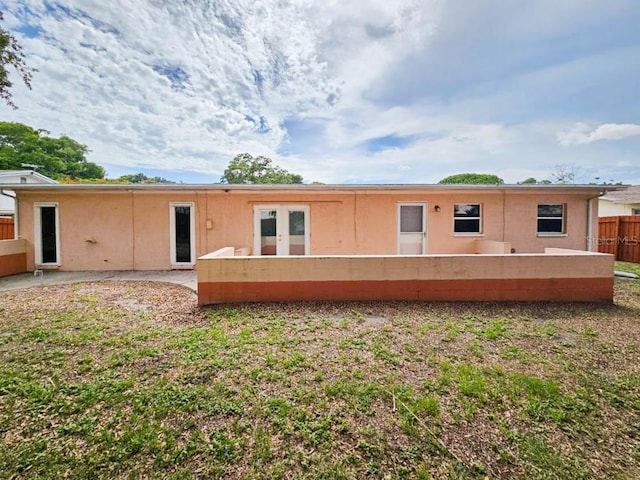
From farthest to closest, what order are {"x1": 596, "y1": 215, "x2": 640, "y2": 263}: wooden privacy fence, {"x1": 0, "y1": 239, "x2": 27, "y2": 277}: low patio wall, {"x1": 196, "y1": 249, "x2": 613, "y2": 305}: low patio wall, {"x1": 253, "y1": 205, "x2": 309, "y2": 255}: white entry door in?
{"x1": 596, "y1": 215, "x2": 640, "y2": 263}: wooden privacy fence < {"x1": 253, "y1": 205, "x2": 309, "y2": 255}: white entry door < {"x1": 0, "y1": 239, "x2": 27, "y2": 277}: low patio wall < {"x1": 196, "y1": 249, "x2": 613, "y2": 305}: low patio wall

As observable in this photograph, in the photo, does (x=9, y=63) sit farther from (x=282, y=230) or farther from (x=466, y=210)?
(x=466, y=210)

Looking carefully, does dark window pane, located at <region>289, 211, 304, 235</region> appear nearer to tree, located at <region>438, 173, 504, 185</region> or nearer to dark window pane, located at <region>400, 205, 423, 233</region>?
dark window pane, located at <region>400, 205, 423, 233</region>

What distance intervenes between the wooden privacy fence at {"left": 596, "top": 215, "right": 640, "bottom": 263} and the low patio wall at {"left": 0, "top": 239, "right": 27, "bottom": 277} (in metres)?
20.8

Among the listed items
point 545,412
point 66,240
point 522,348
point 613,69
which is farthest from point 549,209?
Answer: point 66,240

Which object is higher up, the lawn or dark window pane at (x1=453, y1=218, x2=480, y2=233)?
dark window pane at (x1=453, y1=218, x2=480, y2=233)

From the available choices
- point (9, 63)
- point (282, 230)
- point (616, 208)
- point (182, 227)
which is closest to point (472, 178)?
point (616, 208)

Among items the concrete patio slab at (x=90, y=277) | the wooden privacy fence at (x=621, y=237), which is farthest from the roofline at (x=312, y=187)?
the wooden privacy fence at (x=621, y=237)

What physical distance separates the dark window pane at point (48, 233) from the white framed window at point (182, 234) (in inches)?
147

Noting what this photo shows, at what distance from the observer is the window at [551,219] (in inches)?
384

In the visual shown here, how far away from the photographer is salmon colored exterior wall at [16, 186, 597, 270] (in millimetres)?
9070

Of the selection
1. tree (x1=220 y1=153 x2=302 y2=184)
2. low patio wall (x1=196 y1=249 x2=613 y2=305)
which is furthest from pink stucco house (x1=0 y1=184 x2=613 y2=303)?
tree (x1=220 y1=153 x2=302 y2=184)

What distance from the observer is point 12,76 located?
5.38m

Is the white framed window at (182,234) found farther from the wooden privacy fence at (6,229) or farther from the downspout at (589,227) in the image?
the downspout at (589,227)

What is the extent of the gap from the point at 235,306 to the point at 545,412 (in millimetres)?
4747
